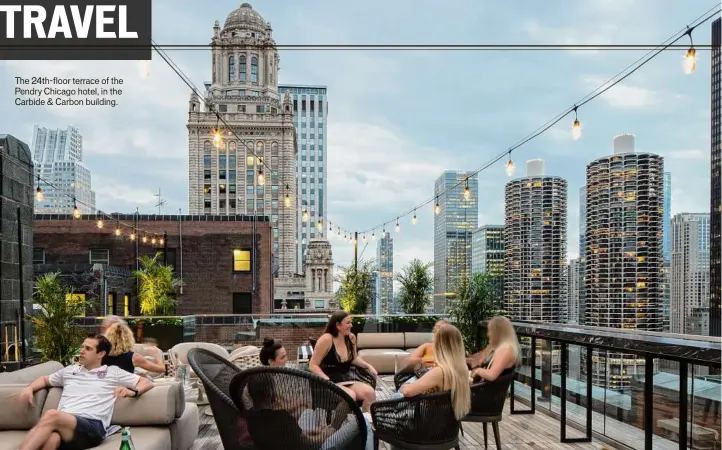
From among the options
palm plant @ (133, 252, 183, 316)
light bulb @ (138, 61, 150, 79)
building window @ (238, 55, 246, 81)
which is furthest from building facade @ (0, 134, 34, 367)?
building window @ (238, 55, 246, 81)

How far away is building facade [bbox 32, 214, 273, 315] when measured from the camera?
63.5 feet

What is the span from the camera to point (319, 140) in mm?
100188

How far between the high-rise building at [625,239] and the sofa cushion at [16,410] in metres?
18.5

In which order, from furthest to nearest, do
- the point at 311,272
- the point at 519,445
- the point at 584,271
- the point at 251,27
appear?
the point at 251,27, the point at 311,272, the point at 584,271, the point at 519,445

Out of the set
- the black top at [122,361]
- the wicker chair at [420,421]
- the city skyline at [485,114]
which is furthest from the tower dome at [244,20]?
the wicker chair at [420,421]

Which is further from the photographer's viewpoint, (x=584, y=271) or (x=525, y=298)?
(x=584, y=271)

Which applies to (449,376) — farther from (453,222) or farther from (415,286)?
(453,222)

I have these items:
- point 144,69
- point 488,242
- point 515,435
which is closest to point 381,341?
point 515,435

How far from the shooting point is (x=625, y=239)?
854 inches

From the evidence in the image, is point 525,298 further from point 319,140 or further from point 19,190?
point 319,140

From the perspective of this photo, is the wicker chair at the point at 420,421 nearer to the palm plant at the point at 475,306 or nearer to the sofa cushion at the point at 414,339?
the palm plant at the point at 475,306

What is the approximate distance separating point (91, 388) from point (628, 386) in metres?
4.38

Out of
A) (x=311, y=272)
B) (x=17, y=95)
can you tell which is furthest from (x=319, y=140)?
(x=17, y=95)

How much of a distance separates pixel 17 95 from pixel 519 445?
9163mm
